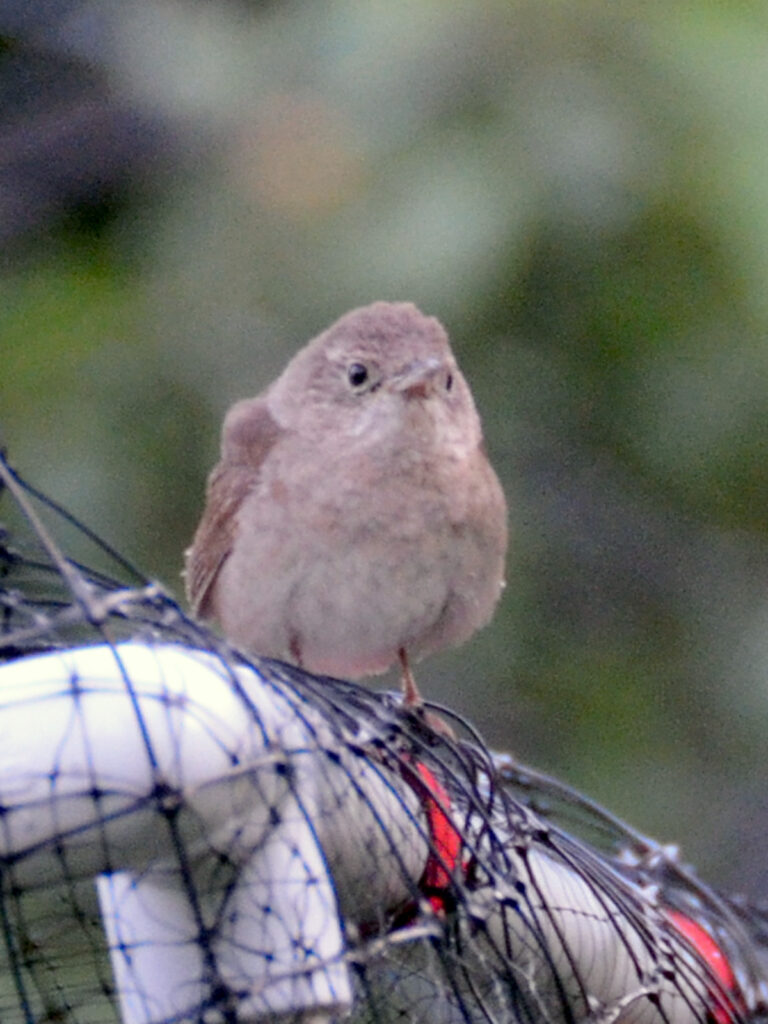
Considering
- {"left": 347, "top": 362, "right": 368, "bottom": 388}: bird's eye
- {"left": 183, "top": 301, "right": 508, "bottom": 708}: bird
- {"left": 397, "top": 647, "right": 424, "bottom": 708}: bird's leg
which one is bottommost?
{"left": 397, "top": 647, "right": 424, "bottom": 708}: bird's leg

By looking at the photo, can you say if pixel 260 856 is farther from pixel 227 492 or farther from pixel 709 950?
pixel 227 492

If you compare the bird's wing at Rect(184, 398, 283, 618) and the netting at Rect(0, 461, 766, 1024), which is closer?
the netting at Rect(0, 461, 766, 1024)

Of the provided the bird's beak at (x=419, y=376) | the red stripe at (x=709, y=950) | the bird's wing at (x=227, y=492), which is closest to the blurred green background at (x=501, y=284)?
the bird's beak at (x=419, y=376)

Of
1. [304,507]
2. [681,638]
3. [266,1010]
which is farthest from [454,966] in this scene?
[681,638]

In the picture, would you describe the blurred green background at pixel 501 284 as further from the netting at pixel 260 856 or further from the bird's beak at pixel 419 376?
the netting at pixel 260 856

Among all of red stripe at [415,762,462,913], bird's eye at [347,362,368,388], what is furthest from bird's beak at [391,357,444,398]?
red stripe at [415,762,462,913]

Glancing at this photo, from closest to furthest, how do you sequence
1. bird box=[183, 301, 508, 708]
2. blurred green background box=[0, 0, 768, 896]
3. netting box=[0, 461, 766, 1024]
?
netting box=[0, 461, 766, 1024]
blurred green background box=[0, 0, 768, 896]
bird box=[183, 301, 508, 708]

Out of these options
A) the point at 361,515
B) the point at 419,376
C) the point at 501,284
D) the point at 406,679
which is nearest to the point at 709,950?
the point at 406,679

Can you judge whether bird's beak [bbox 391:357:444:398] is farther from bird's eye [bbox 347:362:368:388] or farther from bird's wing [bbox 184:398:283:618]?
bird's wing [bbox 184:398:283:618]

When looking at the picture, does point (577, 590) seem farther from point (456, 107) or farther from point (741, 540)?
point (456, 107)
